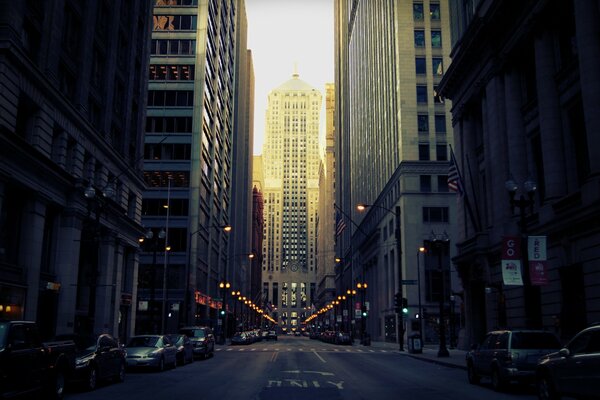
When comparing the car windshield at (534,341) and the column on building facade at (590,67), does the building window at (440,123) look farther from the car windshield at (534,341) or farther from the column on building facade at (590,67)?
the car windshield at (534,341)

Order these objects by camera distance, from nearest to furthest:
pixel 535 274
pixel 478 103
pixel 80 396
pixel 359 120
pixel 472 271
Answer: pixel 80 396, pixel 535 274, pixel 472 271, pixel 478 103, pixel 359 120

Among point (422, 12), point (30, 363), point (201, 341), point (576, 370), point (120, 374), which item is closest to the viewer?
point (576, 370)

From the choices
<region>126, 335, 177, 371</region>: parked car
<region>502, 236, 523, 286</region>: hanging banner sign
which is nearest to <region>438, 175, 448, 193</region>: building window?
<region>502, 236, 523, 286</region>: hanging banner sign

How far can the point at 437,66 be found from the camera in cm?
7500

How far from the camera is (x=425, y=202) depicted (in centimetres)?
7169

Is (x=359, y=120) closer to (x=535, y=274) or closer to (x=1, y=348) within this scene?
(x=535, y=274)

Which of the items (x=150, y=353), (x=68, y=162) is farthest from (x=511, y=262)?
(x=68, y=162)

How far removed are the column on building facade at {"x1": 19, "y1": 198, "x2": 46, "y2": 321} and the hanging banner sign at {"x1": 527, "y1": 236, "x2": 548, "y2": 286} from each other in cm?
2285

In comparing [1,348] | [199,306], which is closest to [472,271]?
[1,348]

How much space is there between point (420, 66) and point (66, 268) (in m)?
54.0

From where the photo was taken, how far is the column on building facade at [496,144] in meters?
37.5

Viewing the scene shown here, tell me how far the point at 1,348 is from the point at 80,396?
16.4ft

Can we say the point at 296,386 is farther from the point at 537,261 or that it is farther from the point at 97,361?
the point at 537,261

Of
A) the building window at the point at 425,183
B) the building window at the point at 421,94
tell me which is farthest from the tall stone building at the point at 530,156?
the building window at the point at 421,94
